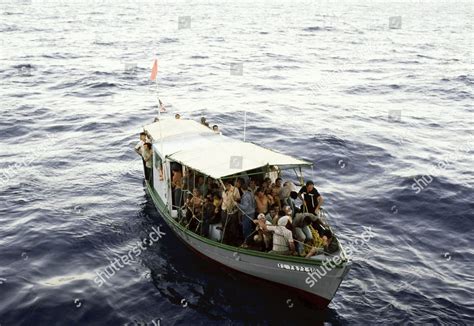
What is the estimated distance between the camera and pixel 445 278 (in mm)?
17578

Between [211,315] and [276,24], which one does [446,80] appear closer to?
[211,315]

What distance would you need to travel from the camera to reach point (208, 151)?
18.1 m

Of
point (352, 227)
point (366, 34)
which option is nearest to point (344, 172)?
point (352, 227)

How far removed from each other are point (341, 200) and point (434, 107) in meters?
22.7

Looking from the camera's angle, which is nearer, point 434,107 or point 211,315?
point 211,315

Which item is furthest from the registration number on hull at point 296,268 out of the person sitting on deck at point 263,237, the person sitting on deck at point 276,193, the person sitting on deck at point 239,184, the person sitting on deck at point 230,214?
the person sitting on deck at point 239,184

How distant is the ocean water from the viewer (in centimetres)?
1602

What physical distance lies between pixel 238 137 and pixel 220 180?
18.5m

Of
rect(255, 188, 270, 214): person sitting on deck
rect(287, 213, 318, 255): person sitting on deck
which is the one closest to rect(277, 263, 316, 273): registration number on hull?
rect(287, 213, 318, 255): person sitting on deck

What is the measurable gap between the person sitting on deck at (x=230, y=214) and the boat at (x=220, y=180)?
0.49 metres

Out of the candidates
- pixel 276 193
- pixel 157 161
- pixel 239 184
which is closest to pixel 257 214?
pixel 276 193

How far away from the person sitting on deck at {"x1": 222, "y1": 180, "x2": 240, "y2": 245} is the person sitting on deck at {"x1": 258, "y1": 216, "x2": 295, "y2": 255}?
1.45m

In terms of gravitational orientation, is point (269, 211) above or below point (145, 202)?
above

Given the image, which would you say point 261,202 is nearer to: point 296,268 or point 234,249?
point 234,249
